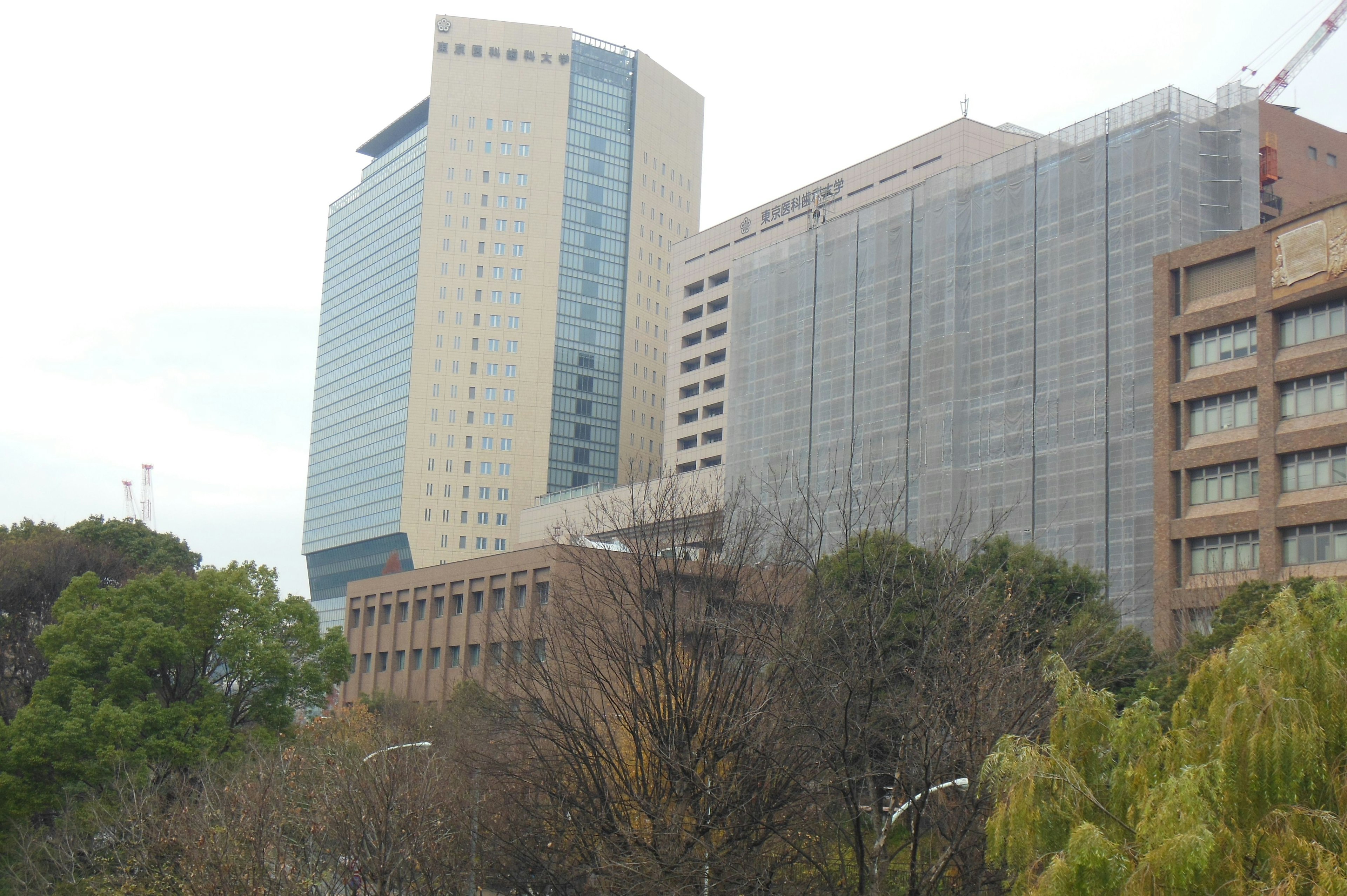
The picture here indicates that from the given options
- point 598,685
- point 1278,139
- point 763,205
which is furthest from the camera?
point 763,205

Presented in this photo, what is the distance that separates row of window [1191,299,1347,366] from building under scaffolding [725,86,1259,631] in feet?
4.89

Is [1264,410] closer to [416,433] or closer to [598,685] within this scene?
[598,685]

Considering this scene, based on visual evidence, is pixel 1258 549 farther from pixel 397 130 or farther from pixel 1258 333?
pixel 397 130

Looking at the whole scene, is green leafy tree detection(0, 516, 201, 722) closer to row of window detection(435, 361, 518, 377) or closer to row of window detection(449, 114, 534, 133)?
row of window detection(435, 361, 518, 377)

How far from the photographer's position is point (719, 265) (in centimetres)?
11144

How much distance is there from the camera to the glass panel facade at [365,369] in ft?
Result: 478

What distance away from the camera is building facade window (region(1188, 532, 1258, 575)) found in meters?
47.9

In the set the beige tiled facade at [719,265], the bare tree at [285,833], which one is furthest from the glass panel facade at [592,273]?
the bare tree at [285,833]

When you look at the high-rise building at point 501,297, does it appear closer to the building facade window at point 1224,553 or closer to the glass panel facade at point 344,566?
the glass panel facade at point 344,566

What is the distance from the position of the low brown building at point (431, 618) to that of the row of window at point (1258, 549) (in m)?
28.9

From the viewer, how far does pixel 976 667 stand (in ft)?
71.0

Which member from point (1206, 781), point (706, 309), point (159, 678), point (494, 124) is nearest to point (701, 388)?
point (706, 309)

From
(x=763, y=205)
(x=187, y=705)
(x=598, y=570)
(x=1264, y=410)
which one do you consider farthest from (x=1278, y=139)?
(x=187, y=705)

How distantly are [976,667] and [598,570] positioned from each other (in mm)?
13806
